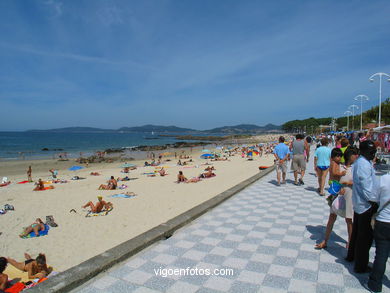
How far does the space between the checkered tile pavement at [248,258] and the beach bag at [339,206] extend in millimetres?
632

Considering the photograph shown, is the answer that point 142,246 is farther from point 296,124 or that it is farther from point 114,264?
point 296,124

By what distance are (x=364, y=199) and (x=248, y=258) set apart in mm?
1667

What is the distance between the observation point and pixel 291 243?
4031 millimetres

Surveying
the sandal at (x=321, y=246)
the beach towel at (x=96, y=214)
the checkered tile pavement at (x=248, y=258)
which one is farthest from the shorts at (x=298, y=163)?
the beach towel at (x=96, y=214)

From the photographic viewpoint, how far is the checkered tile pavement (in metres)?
2.93

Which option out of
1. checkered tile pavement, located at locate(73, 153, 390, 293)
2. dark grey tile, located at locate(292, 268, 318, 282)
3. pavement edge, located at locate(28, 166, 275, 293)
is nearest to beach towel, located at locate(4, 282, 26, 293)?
pavement edge, located at locate(28, 166, 275, 293)

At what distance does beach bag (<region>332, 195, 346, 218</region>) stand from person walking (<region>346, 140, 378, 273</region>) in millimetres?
349

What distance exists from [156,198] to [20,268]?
507cm

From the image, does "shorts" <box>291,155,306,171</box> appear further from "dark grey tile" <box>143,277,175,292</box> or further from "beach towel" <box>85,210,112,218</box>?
"dark grey tile" <box>143,277,175,292</box>

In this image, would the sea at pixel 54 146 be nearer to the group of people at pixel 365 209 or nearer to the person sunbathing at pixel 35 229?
the person sunbathing at pixel 35 229

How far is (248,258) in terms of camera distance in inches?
140

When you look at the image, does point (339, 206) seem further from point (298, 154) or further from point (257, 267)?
point (298, 154)

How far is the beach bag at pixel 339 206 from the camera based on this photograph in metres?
3.42

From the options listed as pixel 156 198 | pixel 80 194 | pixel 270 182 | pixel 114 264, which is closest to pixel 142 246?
pixel 114 264
